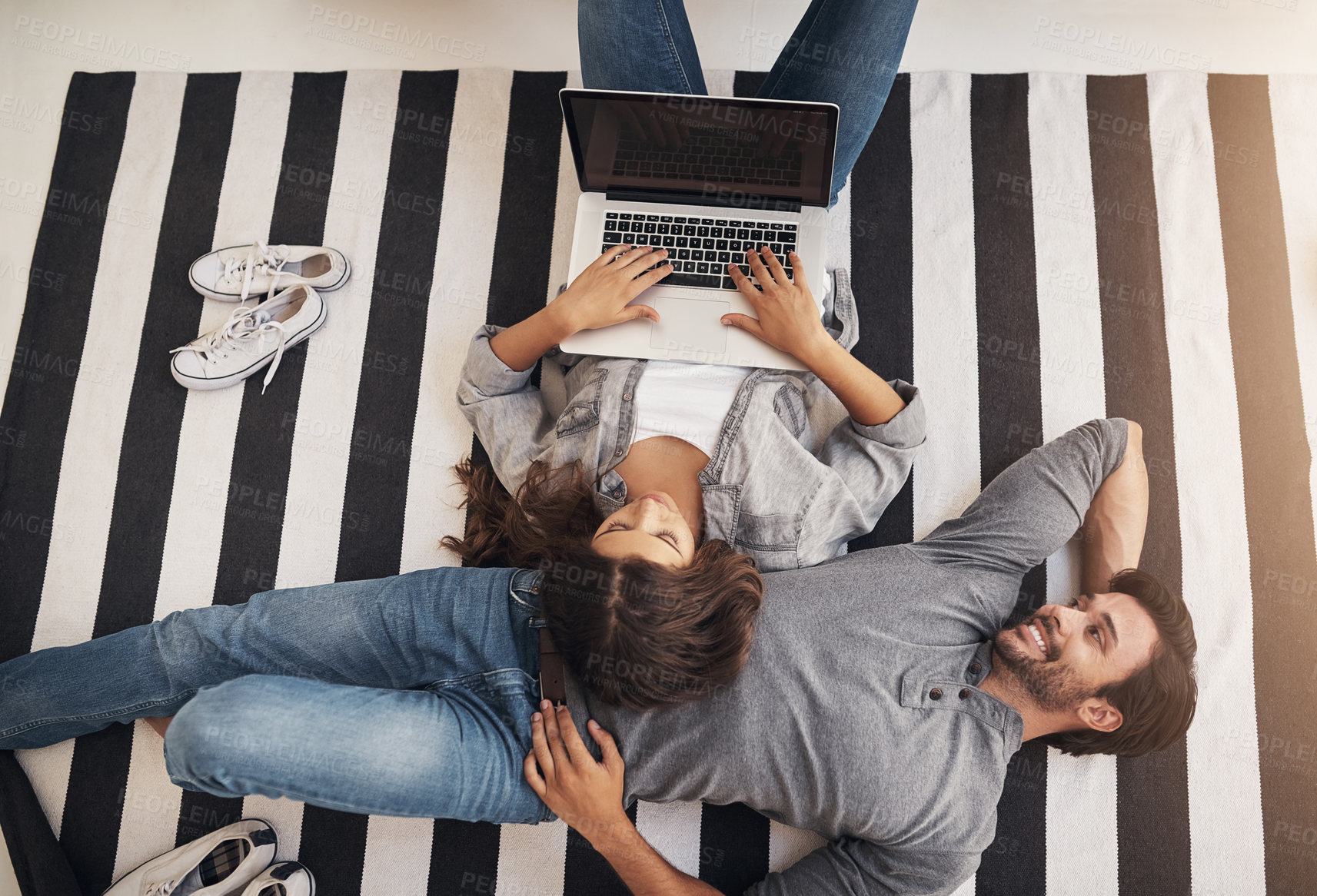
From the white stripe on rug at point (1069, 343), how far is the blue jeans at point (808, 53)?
461 millimetres

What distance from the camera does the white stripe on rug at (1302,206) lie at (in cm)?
156

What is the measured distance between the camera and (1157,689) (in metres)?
1.28

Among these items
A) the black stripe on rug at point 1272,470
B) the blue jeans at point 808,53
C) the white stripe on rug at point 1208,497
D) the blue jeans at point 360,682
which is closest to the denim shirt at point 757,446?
the blue jeans at point 360,682

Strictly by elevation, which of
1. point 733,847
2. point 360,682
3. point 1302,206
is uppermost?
point 1302,206

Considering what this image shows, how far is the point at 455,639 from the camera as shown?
4.42ft

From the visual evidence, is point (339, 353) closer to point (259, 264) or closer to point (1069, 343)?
point (259, 264)

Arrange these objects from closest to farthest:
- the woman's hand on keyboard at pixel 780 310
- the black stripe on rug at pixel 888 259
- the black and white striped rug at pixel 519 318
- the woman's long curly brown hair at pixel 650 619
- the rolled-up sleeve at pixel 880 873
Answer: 1. the woman's long curly brown hair at pixel 650 619
2. the rolled-up sleeve at pixel 880 873
3. the woman's hand on keyboard at pixel 780 310
4. the black and white striped rug at pixel 519 318
5. the black stripe on rug at pixel 888 259

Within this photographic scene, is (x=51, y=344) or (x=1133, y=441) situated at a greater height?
(x=51, y=344)

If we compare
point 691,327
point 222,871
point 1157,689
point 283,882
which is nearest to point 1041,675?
point 1157,689

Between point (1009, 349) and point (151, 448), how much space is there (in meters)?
1.76

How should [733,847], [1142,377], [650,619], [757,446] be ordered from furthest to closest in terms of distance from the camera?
[1142,377]
[733,847]
[757,446]
[650,619]

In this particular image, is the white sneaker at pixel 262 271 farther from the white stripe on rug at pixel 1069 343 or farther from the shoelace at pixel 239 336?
the white stripe on rug at pixel 1069 343

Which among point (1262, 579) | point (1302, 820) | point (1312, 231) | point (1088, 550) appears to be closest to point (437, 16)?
point (1088, 550)

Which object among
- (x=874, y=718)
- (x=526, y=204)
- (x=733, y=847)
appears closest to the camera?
(x=874, y=718)
